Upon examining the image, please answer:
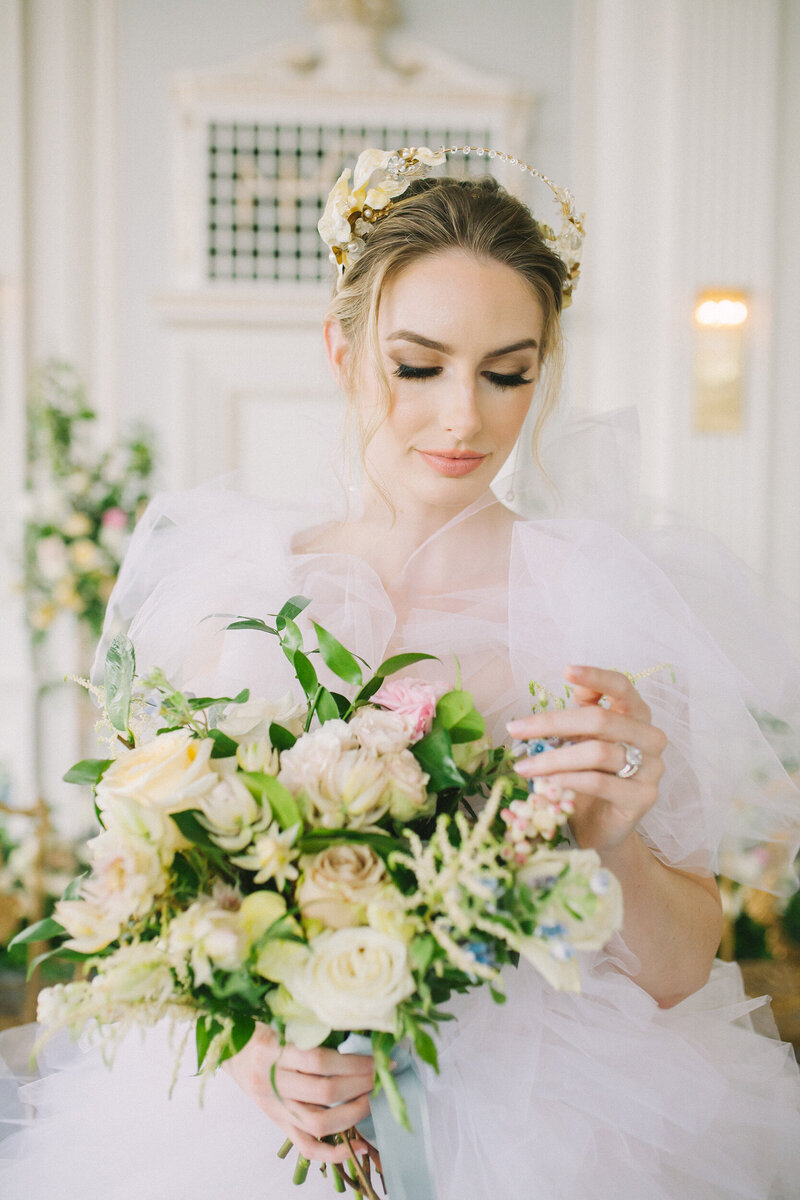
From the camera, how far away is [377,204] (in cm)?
129

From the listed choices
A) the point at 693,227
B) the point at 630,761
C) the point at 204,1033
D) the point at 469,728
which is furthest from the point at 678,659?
the point at 693,227

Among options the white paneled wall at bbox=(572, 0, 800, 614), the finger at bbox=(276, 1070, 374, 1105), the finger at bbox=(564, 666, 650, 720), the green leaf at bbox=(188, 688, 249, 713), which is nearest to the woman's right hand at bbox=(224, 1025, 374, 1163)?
the finger at bbox=(276, 1070, 374, 1105)

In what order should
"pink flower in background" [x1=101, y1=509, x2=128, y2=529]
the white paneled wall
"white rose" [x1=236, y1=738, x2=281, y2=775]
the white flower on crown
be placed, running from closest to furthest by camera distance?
"white rose" [x1=236, y1=738, x2=281, y2=775]
the white flower on crown
"pink flower in background" [x1=101, y1=509, x2=128, y2=529]
the white paneled wall

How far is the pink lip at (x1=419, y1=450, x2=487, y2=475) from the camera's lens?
3.96ft

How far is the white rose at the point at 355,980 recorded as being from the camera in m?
0.68

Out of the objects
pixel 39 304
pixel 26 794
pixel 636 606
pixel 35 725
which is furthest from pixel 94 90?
pixel 636 606

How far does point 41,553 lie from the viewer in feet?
8.57

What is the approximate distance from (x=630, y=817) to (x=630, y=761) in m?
0.06

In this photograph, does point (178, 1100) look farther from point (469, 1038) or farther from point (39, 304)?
point (39, 304)

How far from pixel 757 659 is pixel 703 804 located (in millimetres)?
211

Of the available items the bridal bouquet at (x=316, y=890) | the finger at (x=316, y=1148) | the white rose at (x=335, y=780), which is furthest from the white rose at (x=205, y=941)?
the finger at (x=316, y=1148)

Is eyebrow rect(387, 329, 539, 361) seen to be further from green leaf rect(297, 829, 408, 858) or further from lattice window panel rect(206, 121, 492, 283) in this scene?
lattice window panel rect(206, 121, 492, 283)

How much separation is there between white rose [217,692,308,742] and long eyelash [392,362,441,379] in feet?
1.72

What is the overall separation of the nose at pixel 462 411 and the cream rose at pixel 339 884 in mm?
624
